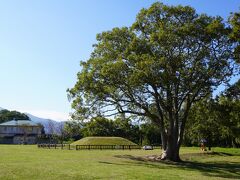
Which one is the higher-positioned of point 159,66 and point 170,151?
point 159,66

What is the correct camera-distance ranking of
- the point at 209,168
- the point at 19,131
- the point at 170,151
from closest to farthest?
the point at 209,168, the point at 170,151, the point at 19,131

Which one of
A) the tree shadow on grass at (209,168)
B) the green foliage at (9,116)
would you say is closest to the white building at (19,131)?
the green foliage at (9,116)

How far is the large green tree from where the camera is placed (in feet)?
110

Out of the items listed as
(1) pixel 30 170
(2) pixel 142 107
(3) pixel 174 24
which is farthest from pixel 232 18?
(1) pixel 30 170

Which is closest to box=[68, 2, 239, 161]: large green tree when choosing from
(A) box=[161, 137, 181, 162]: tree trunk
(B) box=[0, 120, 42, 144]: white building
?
(A) box=[161, 137, 181, 162]: tree trunk

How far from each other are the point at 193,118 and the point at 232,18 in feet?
62.6

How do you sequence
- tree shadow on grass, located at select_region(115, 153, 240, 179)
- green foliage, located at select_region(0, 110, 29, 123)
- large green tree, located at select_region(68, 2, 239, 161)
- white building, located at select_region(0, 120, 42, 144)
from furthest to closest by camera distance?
green foliage, located at select_region(0, 110, 29, 123), white building, located at select_region(0, 120, 42, 144), large green tree, located at select_region(68, 2, 239, 161), tree shadow on grass, located at select_region(115, 153, 240, 179)

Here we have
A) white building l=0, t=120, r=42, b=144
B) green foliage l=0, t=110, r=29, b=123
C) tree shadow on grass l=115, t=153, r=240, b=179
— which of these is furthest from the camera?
green foliage l=0, t=110, r=29, b=123

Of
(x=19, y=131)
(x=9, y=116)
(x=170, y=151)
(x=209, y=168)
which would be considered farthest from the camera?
(x=9, y=116)

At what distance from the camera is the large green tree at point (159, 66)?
33.4m

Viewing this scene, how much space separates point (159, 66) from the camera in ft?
104

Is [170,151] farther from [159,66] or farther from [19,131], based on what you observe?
[19,131]

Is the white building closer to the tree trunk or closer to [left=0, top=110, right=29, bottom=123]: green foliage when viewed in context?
[left=0, top=110, right=29, bottom=123]: green foliage

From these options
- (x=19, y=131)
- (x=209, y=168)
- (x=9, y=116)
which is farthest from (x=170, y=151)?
(x=9, y=116)
